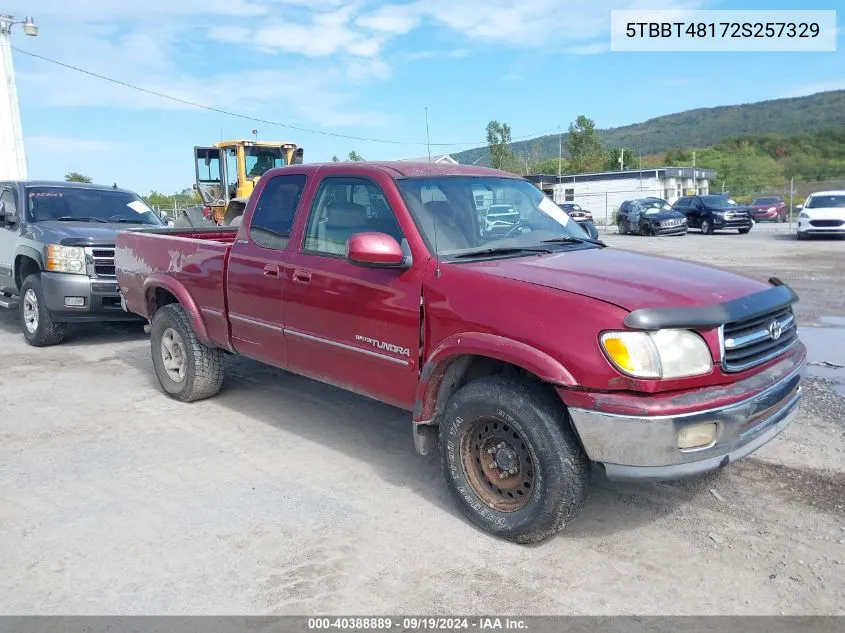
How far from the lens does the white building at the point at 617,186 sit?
49.4 m

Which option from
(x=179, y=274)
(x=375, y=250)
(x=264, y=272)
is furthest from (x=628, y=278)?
(x=179, y=274)

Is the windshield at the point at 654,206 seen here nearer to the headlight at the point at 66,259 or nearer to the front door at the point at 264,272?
the headlight at the point at 66,259

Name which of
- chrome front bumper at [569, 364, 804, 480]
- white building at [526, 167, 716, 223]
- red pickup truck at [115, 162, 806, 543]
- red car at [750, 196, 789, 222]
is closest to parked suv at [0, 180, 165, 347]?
red pickup truck at [115, 162, 806, 543]

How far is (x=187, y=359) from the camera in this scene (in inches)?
232

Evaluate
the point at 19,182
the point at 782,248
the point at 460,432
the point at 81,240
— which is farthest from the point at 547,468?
the point at 782,248

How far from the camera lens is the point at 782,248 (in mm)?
20750

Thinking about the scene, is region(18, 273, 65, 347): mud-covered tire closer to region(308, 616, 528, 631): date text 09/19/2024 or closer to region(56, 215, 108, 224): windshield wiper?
region(56, 215, 108, 224): windshield wiper

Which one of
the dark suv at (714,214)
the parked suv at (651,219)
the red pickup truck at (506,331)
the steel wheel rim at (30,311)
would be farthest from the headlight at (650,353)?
the dark suv at (714,214)

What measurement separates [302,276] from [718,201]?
28.0m

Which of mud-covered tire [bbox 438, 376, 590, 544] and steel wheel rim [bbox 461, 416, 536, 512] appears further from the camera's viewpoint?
steel wheel rim [bbox 461, 416, 536, 512]

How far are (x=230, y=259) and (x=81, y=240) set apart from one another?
3941 mm

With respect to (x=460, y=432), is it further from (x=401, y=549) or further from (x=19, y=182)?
(x=19, y=182)

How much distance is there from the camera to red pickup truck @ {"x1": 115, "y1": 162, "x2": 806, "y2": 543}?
312 cm

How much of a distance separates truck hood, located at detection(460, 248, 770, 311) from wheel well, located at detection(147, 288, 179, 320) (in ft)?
11.6
